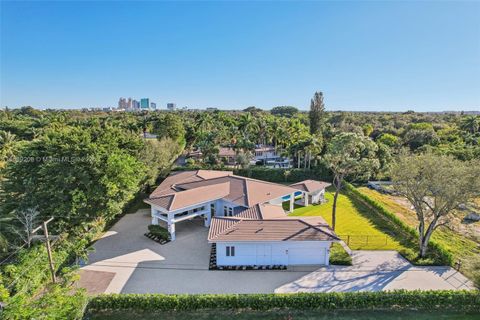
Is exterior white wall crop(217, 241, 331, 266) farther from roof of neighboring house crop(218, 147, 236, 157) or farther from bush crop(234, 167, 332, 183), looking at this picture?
roof of neighboring house crop(218, 147, 236, 157)

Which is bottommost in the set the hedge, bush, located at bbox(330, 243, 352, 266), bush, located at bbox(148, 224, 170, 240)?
bush, located at bbox(330, 243, 352, 266)

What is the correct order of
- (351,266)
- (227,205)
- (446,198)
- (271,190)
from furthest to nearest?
(271,190)
(227,205)
(351,266)
(446,198)

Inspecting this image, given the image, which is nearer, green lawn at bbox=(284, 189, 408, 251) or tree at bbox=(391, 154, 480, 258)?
tree at bbox=(391, 154, 480, 258)

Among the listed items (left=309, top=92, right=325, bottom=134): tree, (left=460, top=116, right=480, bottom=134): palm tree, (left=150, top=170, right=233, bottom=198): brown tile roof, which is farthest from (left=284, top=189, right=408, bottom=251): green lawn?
(left=460, top=116, right=480, bottom=134): palm tree

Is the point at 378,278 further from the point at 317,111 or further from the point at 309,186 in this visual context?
the point at 317,111

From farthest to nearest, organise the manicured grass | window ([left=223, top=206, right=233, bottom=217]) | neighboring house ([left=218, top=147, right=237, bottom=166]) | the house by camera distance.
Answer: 1. neighboring house ([left=218, top=147, right=237, bottom=166])
2. window ([left=223, top=206, right=233, bottom=217])
3. the manicured grass
4. the house

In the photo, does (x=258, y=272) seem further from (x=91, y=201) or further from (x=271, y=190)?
(x=91, y=201)

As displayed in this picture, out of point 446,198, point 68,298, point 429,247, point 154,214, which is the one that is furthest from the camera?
point 154,214

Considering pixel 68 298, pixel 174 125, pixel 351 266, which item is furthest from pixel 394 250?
pixel 174 125
